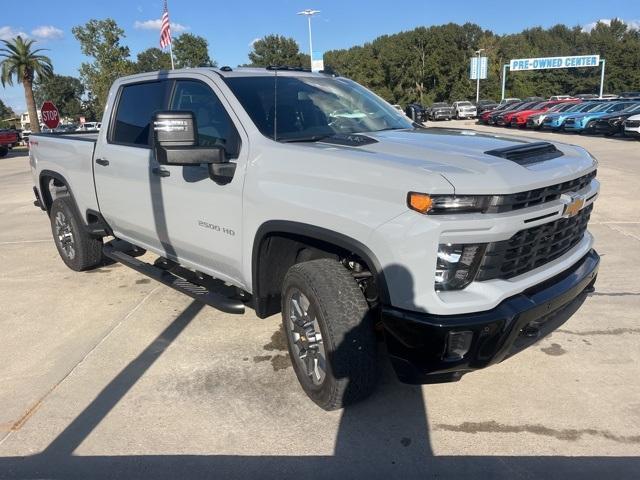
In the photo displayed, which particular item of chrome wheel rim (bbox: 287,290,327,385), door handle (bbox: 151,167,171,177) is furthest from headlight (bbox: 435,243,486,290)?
door handle (bbox: 151,167,171,177)

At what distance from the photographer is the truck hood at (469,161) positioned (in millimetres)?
2506

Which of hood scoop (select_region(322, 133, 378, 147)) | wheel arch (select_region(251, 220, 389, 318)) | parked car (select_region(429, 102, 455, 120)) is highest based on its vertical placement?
hood scoop (select_region(322, 133, 378, 147))

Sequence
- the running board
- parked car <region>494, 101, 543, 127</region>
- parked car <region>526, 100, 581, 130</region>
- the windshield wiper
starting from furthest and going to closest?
parked car <region>494, 101, 543, 127</region>, parked car <region>526, 100, 581, 130</region>, the running board, the windshield wiper

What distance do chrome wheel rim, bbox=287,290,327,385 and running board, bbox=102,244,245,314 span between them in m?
0.44

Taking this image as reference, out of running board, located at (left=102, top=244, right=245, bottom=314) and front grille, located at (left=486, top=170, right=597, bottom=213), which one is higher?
front grille, located at (left=486, top=170, right=597, bottom=213)

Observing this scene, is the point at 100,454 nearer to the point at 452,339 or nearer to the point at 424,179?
the point at 452,339

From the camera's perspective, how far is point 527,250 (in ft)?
9.08

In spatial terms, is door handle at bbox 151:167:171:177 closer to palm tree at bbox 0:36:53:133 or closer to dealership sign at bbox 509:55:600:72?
palm tree at bbox 0:36:53:133

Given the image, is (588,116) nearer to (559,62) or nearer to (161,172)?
(161,172)

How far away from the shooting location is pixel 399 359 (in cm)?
276

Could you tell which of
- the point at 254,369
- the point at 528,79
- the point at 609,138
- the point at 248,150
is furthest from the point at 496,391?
the point at 528,79

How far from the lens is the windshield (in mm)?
3506

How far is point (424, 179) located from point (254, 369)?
196 cm

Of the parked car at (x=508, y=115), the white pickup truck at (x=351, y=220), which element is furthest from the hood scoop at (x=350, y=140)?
the parked car at (x=508, y=115)
